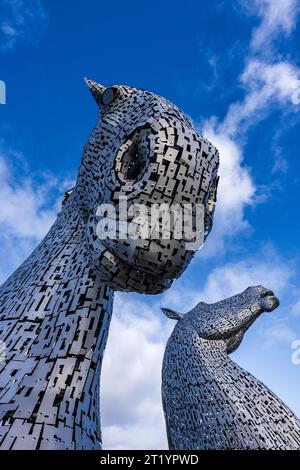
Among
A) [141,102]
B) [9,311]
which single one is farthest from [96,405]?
[141,102]

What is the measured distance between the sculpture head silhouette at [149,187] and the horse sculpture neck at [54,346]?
209 mm

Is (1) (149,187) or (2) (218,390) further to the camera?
(2) (218,390)

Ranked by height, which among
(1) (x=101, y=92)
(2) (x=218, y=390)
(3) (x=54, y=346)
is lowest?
(3) (x=54, y=346)

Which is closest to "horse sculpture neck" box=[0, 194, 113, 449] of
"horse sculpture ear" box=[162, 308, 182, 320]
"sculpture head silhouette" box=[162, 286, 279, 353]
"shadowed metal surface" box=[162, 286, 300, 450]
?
"shadowed metal surface" box=[162, 286, 300, 450]

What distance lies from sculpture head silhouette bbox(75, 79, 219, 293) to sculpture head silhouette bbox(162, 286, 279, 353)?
178 inches

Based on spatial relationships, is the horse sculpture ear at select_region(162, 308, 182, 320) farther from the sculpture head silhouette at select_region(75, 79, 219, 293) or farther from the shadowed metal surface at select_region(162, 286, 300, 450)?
the sculpture head silhouette at select_region(75, 79, 219, 293)

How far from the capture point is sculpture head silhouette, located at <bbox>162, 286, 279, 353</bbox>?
6.16 m

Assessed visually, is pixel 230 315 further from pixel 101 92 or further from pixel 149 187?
pixel 149 187

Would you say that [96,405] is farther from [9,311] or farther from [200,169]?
[200,169]

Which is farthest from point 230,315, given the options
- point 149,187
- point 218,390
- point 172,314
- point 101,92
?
point 149,187

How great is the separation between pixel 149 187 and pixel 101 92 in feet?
3.15

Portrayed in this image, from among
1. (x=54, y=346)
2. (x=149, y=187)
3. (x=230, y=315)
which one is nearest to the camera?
(x=149, y=187)

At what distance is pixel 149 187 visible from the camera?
157 cm
